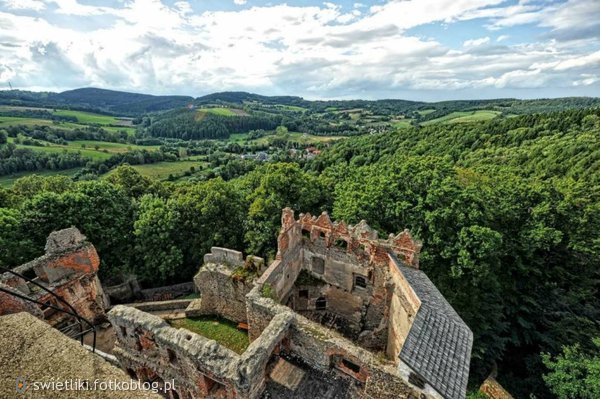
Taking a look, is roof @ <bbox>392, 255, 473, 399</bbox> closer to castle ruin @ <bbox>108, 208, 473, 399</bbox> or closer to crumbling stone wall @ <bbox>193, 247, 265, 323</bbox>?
castle ruin @ <bbox>108, 208, 473, 399</bbox>

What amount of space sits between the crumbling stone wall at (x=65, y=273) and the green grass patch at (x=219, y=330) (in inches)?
227

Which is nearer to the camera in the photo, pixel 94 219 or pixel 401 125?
pixel 94 219

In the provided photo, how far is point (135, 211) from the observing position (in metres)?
27.3

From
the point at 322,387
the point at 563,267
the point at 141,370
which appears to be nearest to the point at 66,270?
the point at 141,370

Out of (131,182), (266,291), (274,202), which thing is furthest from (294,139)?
(266,291)

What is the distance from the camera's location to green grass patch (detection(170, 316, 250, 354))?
18.1m

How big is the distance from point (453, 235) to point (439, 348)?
10.6 m

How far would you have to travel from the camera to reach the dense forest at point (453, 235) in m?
19.4

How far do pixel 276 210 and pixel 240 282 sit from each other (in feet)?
28.1

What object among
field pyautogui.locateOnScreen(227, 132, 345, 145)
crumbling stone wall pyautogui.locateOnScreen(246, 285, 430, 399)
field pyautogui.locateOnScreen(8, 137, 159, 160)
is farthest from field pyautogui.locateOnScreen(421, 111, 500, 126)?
field pyautogui.locateOnScreen(8, 137, 159, 160)

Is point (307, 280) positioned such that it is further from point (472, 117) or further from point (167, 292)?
point (472, 117)

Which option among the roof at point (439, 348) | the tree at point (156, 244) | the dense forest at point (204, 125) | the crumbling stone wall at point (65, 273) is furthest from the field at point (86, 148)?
the roof at point (439, 348)

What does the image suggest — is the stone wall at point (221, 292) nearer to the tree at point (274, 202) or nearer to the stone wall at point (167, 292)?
the tree at point (274, 202)

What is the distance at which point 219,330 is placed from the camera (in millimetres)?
19094
